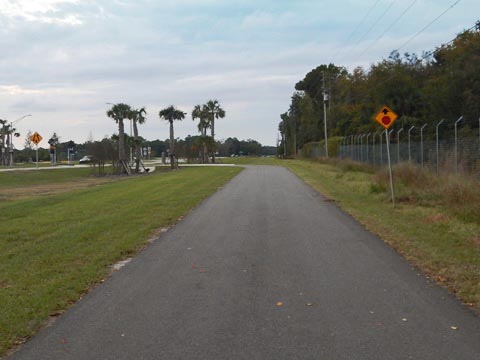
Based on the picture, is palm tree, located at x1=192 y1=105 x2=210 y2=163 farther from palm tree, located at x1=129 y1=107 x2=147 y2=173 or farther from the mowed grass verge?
the mowed grass verge

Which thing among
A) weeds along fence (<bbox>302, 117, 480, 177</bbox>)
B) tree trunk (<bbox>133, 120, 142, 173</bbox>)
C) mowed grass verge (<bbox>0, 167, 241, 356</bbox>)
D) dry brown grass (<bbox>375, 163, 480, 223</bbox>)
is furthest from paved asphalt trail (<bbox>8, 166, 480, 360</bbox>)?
tree trunk (<bbox>133, 120, 142, 173</bbox>)

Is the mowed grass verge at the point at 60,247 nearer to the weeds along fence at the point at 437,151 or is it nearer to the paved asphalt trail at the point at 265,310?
the paved asphalt trail at the point at 265,310

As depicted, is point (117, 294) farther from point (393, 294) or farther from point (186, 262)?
point (393, 294)

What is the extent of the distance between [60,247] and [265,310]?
5.52 m

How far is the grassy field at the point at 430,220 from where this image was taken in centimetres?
794

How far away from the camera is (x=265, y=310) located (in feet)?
20.0

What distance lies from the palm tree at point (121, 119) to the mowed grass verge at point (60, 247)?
112 feet

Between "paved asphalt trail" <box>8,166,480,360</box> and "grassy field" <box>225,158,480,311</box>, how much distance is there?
15.2 inches

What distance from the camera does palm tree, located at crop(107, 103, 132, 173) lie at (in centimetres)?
5409

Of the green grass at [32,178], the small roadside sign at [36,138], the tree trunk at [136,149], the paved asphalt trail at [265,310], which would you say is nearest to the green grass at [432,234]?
the paved asphalt trail at [265,310]

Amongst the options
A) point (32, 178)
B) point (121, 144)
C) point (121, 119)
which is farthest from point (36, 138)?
point (121, 119)

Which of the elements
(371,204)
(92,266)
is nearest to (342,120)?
(371,204)

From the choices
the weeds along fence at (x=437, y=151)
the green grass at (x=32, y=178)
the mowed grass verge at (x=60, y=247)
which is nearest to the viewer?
the mowed grass verge at (x=60, y=247)

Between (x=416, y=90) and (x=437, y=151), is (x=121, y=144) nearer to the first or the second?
(x=416, y=90)
